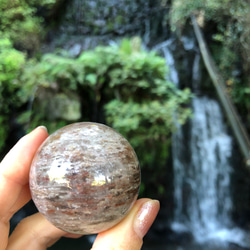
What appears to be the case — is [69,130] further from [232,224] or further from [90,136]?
[232,224]

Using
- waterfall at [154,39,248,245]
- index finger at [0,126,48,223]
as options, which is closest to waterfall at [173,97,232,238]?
waterfall at [154,39,248,245]

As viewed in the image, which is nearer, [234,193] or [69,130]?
[69,130]

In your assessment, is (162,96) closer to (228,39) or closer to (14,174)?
(228,39)

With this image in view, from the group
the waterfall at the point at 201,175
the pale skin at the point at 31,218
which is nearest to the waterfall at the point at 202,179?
the waterfall at the point at 201,175

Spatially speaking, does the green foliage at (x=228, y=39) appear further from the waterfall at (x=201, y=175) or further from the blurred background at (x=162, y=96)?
the waterfall at (x=201, y=175)

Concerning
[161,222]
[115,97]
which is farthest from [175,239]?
[115,97]
